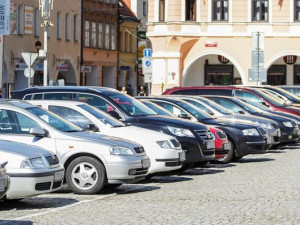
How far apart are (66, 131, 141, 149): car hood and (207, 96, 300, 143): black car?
41.5 ft

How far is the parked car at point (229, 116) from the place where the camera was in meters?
27.6

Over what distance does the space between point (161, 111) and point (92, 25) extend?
53.3 metres

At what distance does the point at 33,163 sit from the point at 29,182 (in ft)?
0.94

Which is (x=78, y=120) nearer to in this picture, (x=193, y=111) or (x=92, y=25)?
(x=193, y=111)

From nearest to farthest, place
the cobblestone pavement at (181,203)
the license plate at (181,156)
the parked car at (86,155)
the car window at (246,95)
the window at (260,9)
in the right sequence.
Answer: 1. the cobblestone pavement at (181,203)
2. the parked car at (86,155)
3. the license plate at (181,156)
4. the car window at (246,95)
5. the window at (260,9)

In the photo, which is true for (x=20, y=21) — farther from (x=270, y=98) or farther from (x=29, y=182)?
(x=29, y=182)

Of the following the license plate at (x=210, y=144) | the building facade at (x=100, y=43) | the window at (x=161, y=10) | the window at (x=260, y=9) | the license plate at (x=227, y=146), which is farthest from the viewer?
the building facade at (x=100, y=43)

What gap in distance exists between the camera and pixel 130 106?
21984 millimetres

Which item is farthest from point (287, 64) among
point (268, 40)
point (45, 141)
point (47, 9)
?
point (45, 141)

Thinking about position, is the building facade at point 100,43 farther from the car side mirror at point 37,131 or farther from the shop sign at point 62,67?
the car side mirror at point 37,131

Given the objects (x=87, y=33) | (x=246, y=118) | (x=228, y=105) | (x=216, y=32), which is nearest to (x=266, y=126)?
(x=246, y=118)

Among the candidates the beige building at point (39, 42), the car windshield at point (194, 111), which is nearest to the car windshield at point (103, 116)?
the car windshield at point (194, 111)

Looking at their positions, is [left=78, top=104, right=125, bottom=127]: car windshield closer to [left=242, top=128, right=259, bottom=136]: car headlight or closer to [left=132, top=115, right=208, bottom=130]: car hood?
[left=132, top=115, right=208, bottom=130]: car hood

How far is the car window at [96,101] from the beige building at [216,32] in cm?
4374
